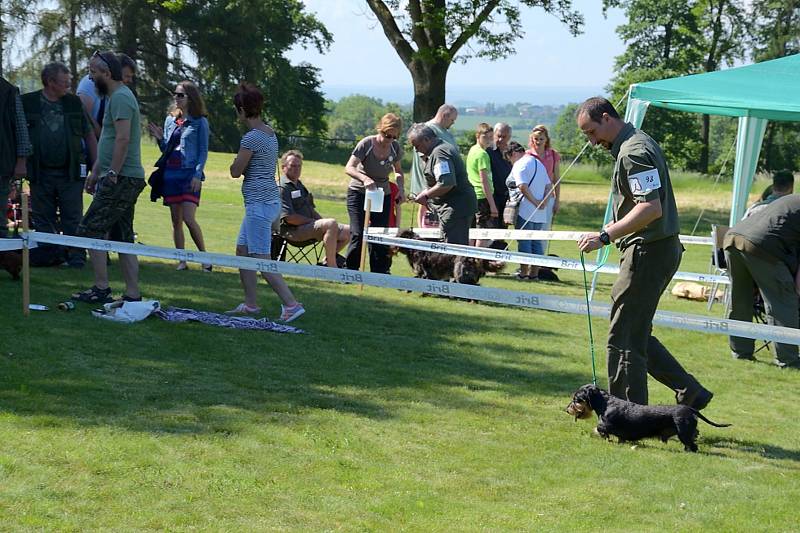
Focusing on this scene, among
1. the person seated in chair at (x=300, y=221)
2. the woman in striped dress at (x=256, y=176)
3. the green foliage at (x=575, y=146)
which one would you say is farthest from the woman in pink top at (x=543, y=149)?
the woman in striped dress at (x=256, y=176)

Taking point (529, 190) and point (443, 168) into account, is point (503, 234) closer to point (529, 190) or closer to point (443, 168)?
point (529, 190)

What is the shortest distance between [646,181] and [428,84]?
19668 mm

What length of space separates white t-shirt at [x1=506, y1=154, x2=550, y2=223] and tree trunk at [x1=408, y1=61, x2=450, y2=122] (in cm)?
1245

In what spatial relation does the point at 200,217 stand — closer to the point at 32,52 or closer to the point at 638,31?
the point at 32,52

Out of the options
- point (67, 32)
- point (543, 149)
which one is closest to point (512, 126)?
point (543, 149)

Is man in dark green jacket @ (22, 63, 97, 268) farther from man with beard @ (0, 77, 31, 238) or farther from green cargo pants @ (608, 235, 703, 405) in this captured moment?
green cargo pants @ (608, 235, 703, 405)

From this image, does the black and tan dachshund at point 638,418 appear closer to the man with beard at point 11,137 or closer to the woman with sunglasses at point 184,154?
the man with beard at point 11,137

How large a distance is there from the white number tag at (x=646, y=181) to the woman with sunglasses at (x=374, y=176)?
5.30m

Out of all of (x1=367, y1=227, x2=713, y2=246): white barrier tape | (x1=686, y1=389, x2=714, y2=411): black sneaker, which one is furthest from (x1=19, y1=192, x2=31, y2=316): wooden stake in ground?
(x1=686, y1=389, x2=714, y2=411): black sneaker

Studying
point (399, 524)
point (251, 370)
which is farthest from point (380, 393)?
point (399, 524)

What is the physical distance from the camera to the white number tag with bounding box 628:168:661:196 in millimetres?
5293

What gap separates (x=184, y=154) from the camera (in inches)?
399

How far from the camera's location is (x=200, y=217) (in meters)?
18.3

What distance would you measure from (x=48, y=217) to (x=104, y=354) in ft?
10.9
